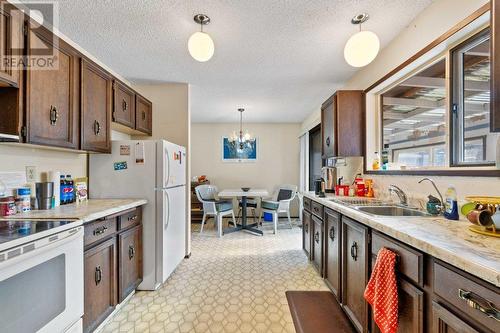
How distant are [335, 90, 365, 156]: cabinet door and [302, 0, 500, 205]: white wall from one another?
0.10m

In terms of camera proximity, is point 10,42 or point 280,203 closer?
point 10,42

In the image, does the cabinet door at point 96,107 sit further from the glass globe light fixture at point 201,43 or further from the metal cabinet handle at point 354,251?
the metal cabinet handle at point 354,251

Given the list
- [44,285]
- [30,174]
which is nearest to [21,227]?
[44,285]

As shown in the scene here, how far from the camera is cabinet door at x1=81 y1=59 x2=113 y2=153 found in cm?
197

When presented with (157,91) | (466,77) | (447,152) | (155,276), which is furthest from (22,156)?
(466,77)

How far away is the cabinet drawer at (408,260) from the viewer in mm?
1038

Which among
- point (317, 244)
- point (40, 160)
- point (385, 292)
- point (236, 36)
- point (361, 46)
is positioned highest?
point (236, 36)

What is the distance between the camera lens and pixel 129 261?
2.08 meters

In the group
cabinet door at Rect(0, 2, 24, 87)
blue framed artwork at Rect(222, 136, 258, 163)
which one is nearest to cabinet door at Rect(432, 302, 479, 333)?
cabinet door at Rect(0, 2, 24, 87)

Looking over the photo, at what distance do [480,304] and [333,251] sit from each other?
1402 mm

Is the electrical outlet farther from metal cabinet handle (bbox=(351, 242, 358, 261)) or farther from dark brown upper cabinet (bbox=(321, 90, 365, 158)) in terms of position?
dark brown upper cabinet (bbox=(321, 90, 365, 158))

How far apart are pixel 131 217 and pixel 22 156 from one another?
2.99 ft

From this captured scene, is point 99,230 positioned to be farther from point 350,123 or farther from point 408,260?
point 350,123

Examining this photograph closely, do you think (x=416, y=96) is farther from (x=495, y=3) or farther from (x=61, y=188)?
(x=61, y=188)
